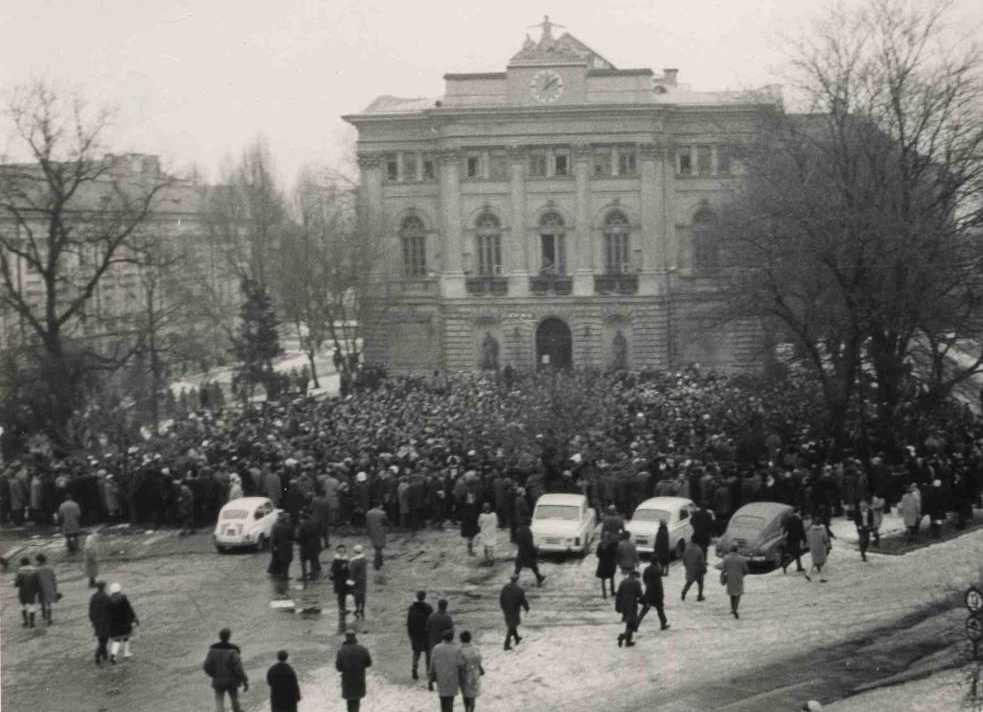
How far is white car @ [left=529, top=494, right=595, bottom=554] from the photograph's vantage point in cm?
2633

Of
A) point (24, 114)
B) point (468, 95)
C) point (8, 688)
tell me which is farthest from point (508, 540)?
point (468, 95)

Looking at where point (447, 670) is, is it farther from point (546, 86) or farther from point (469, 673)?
point (546, 86)

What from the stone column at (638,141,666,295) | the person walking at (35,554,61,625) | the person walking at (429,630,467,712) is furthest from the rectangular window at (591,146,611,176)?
the person walking at (429,630,467,712)

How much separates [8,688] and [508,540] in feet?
40.1

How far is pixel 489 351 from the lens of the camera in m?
63.1

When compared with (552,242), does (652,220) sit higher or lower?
higher

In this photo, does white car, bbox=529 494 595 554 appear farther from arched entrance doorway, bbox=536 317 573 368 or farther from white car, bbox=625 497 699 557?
arched entrance doorway, bbox=536 317 573 368

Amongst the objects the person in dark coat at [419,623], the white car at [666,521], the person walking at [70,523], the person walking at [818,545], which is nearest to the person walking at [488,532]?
Answer: the white car at [666,521]

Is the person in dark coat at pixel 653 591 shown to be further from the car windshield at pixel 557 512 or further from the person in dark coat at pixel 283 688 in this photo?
the person in dark coat at pixel 283 688

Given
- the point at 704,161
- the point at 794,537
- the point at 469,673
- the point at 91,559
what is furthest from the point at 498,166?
the point at 469,673

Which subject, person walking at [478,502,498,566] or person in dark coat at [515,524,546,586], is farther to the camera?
person walking at [478,502,498,566]

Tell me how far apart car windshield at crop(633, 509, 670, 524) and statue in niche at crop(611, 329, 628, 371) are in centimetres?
3532

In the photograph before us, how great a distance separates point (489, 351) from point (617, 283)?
7.16 metres

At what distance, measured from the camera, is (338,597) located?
21.7m
